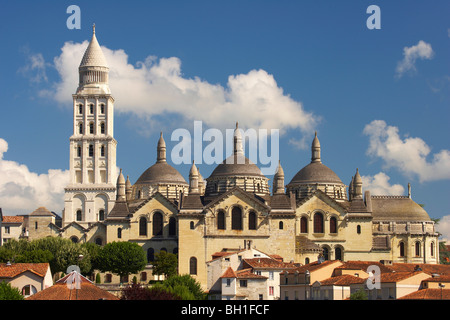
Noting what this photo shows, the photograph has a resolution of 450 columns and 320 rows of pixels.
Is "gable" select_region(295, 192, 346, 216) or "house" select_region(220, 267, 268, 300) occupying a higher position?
"gable" select_region(295, 192, 346, 216)

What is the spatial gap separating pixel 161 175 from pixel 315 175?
16.4 metres

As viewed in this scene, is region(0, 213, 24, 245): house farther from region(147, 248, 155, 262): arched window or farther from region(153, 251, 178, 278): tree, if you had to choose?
region(153, 251, 178, 278): tree

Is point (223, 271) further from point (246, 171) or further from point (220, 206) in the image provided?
point (246, 171)

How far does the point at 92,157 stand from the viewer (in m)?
109

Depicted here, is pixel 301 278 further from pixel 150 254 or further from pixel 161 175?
pixel 161 175

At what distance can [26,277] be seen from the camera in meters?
68.4

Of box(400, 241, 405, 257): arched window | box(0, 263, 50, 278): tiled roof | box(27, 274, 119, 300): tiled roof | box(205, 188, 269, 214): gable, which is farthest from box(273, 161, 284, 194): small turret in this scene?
box(27, 274, 119, 300): tiled roof

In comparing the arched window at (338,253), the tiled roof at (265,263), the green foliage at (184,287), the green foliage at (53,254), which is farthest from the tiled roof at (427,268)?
the green foliage at (53,254)

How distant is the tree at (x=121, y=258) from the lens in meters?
84.1

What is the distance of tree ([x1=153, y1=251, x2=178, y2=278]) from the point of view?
83.7 m

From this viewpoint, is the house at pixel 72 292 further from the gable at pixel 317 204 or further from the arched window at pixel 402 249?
the arched window at pixel 402 249

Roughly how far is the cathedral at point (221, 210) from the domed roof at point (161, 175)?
0.39ft

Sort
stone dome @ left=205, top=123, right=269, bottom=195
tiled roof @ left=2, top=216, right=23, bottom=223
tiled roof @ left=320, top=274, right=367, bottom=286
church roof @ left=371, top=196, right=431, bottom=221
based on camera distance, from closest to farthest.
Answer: tiled roof @ left=320, top=274, right=367, bottom=286
stone dome @ left=205, top=123, right=269, bottom=195
church roof @ left=371, top=196, right=431, bottom=221
tiled roof @ left=2, top=216, right=23, bottom=223

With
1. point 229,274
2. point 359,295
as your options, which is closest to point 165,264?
point 229,274
